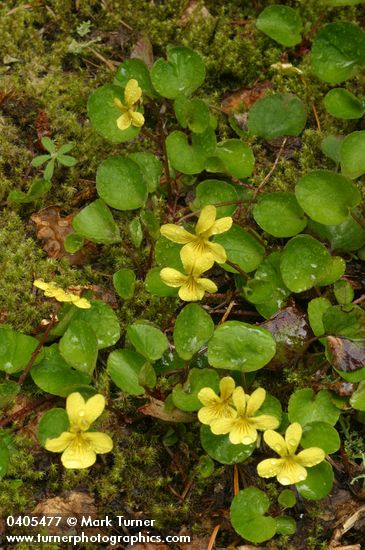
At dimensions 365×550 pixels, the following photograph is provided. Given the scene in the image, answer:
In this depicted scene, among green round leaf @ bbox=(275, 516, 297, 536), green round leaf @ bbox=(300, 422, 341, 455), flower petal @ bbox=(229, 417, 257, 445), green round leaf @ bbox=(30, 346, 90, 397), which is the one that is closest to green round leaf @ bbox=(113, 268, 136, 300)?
green round leaf @ bbox=(30, 346, 90, 397)

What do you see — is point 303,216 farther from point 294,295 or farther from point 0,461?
point 0,461

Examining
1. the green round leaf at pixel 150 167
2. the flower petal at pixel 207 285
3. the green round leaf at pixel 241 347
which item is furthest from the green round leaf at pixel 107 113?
the green round leaf at pixel 241 347

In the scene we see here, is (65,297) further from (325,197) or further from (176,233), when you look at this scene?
(325,197)

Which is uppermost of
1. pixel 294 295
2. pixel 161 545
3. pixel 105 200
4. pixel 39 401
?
pixel 105 200

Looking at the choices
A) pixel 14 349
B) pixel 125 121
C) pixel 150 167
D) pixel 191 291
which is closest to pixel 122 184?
pixel 150 167

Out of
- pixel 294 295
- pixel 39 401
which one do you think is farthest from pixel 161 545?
pixel 294 295
